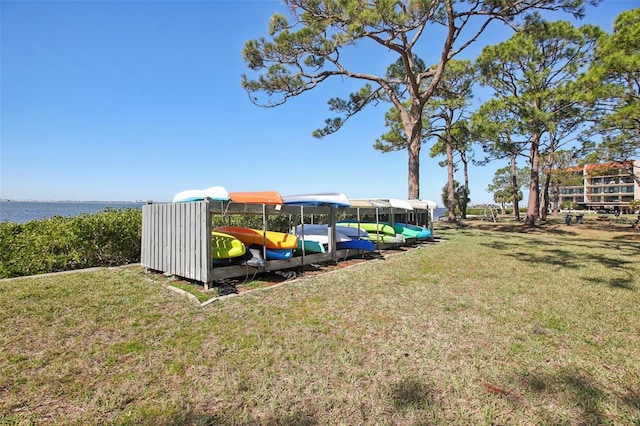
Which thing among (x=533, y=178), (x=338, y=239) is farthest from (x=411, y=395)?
(x=533, y=178)

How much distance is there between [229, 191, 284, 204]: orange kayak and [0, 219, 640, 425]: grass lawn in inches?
56.5

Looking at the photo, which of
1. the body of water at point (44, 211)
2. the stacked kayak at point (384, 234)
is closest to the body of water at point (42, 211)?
the body of water at point (44, 211)

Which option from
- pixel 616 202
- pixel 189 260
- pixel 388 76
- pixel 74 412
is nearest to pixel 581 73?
pixel 388 76

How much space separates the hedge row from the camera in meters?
5.23

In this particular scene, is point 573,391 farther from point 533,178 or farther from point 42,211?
point 42,211

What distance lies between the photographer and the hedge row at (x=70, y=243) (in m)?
5.23

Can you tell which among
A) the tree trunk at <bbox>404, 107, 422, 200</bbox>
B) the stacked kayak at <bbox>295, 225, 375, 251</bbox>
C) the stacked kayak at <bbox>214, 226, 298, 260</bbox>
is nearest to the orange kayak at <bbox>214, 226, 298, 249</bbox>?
the stacked kayak at <bbox>214, 226, 298, 260</bbox>

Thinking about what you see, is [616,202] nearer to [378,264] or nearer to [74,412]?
[378,264]

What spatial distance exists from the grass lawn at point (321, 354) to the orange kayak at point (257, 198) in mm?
1435

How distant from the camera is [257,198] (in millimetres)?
5215

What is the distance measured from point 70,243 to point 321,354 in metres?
5.55

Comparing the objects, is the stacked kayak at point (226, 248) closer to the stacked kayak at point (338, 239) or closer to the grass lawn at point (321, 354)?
the grass lawn at point (321, 354)

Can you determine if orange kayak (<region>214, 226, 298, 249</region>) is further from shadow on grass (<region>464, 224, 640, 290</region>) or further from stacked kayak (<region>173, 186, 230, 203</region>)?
shadow on grass (<region>464, 224, 640, 290</region>)

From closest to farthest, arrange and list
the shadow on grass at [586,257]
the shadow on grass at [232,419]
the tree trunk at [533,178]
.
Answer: the shadow on grass at [232,419], the shadow on grass at [586,257], the tree trunk at [533,178]
